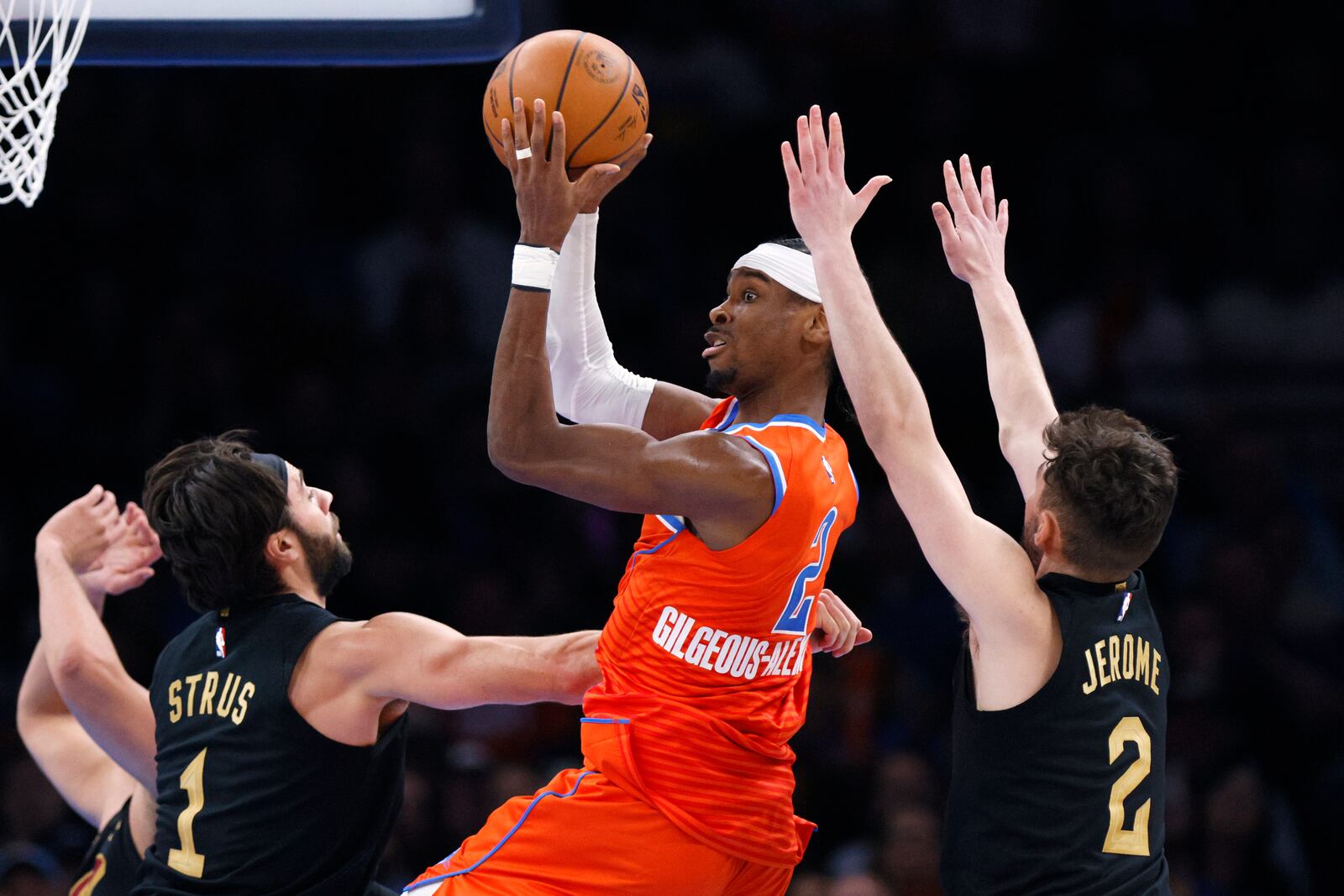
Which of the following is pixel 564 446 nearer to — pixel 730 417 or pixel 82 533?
pixel 730 417

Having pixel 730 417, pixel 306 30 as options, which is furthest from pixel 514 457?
pixel 306 30

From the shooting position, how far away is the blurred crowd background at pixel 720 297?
23.6ft

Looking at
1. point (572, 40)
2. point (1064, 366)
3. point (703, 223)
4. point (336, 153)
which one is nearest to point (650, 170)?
point (703, 223)

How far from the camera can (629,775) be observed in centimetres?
371

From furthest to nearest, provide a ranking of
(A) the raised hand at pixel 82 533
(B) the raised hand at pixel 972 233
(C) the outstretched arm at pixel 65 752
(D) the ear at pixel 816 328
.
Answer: (C) the outstretched arm at pixel 65 752 < (A) the raised hand at pixel 82 533 < (B) the raised hand at pixel 972 233 < (D) the ear at pixel 816 328

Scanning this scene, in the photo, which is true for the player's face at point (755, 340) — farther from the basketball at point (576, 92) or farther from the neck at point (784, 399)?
the basketball at point (576, 92)

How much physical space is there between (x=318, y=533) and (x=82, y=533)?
1166 mm

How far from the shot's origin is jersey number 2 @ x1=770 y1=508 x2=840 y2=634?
3.80m

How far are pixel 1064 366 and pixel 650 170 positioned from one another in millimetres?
2529

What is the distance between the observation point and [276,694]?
392 cm

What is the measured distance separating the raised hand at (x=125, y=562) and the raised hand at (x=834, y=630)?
2140 mm

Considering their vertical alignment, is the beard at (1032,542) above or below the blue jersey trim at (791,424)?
below

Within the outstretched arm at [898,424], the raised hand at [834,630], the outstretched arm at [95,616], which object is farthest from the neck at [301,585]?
the outstretched arm at [898,424]

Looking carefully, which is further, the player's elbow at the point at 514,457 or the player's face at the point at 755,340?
the player's face at the point at 755,340
